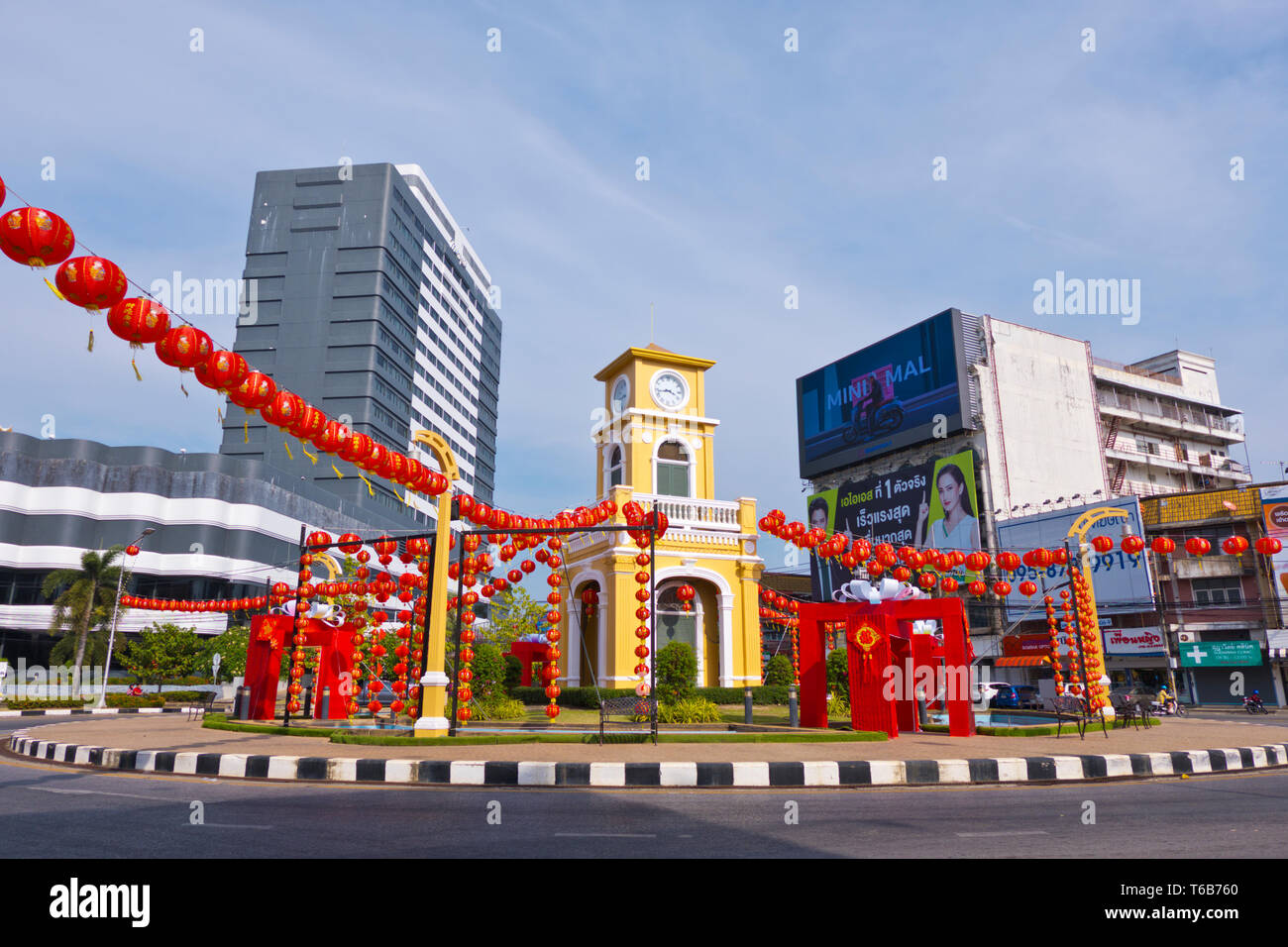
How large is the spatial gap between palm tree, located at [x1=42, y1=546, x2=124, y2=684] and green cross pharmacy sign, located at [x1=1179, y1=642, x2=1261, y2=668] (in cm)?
4943

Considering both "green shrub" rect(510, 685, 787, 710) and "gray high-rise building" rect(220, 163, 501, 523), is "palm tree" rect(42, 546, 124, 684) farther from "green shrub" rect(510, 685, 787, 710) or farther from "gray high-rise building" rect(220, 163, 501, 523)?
"gray high-rise building" rect(220, 163, 501, 523)

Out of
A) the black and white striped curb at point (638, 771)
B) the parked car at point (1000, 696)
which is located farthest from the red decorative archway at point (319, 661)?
the parked car at point (1000, 696)

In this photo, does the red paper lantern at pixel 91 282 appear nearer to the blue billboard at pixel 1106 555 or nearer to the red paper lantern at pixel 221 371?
the red paper lantern at pixel 221 371

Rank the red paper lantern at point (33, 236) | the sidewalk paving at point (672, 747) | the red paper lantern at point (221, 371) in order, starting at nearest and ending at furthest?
1. the red paper lantern at point (33, 236)
2. the red paper lantern at point (221, 371)
3. the sidewalk paving at point (672, 747)

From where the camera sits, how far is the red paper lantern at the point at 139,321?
7703 millimetres

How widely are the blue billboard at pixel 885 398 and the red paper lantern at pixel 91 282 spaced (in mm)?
44563

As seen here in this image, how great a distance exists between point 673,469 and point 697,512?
Answer: 2.57 meters

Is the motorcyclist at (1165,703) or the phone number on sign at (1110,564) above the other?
the phone number on sign at (1110,564)

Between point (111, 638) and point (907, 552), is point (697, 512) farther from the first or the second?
point (111, 638)

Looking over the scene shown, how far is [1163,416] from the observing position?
53.6 metres

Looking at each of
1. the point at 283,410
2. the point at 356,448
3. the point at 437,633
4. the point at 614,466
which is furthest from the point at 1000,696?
the point at 283,410

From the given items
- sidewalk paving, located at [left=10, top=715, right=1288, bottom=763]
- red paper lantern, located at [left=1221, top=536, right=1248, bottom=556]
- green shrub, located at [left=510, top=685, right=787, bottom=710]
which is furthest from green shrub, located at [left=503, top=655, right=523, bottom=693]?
red paper lantern, located at [left=1221, top=536, right=1248, bottom=556]
